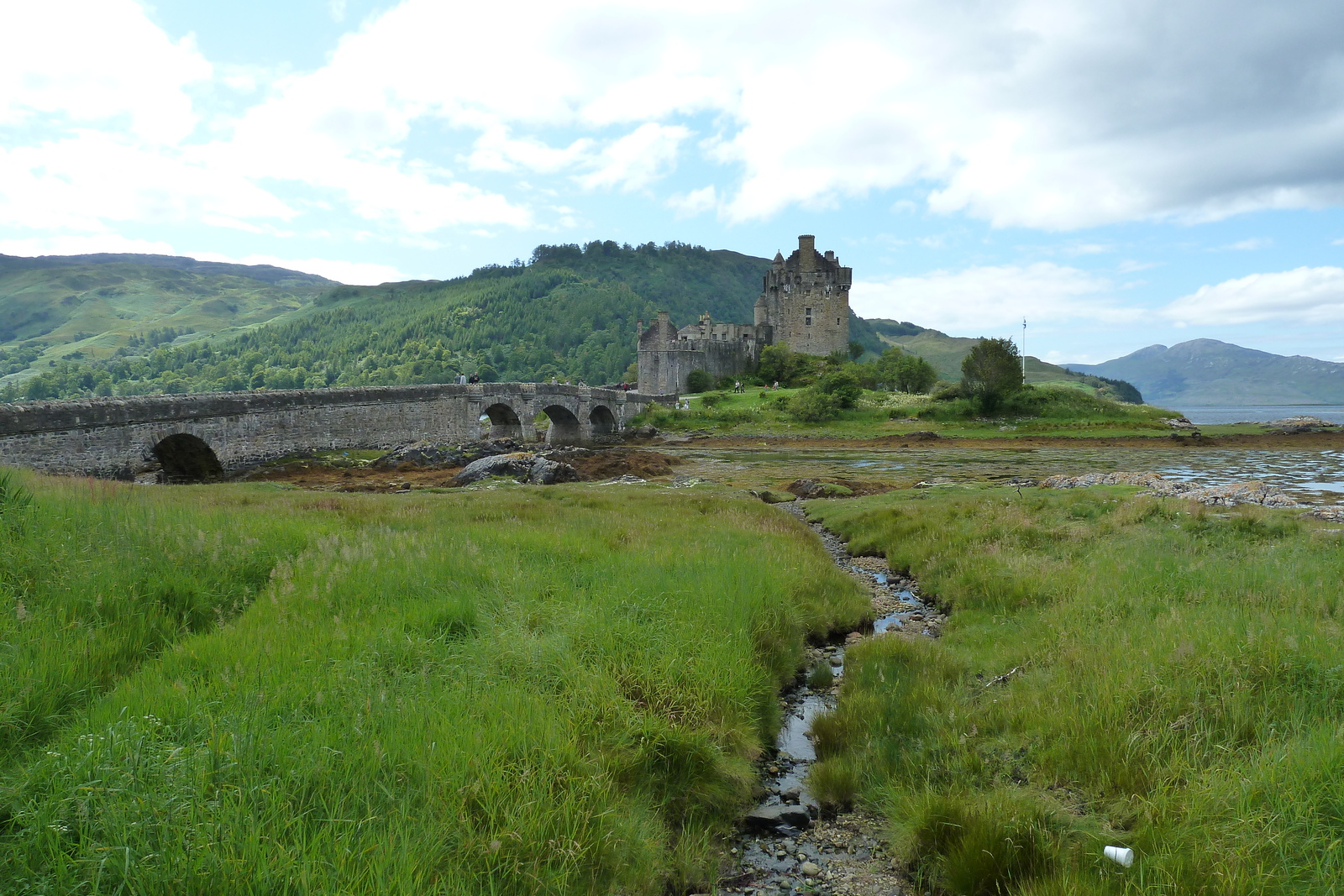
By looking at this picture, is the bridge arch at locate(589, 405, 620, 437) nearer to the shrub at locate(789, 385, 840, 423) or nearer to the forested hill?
the shrub at locate(789, 385, 840, 423)

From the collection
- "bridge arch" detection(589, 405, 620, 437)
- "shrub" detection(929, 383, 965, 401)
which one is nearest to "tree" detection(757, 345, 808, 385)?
"shrub" detection(929, 383, 965, 401)

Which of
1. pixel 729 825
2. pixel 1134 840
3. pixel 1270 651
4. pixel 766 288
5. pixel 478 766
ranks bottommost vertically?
pixel 729 825

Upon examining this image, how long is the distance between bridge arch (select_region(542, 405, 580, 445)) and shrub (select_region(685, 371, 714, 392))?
94.3ft

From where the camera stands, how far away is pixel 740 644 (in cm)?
761

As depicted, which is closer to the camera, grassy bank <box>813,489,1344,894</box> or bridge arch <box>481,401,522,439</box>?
grassy bank <box>813,489,1344,894</box>

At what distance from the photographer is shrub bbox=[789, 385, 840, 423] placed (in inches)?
2689

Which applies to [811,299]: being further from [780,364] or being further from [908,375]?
[908,375]

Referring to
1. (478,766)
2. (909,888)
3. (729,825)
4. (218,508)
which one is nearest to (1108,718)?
(909,888)

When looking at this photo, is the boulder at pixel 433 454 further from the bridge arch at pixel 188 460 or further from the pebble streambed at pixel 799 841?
the pebble streambed at pixel 799 841

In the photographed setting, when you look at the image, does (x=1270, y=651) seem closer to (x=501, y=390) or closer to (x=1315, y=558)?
(x=1315, y=558)

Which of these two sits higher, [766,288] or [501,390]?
[766,288]

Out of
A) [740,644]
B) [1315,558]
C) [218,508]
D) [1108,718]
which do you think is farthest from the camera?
[218,508]

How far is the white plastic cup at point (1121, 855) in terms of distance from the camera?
4.16 metres

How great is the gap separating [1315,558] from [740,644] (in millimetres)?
8215
